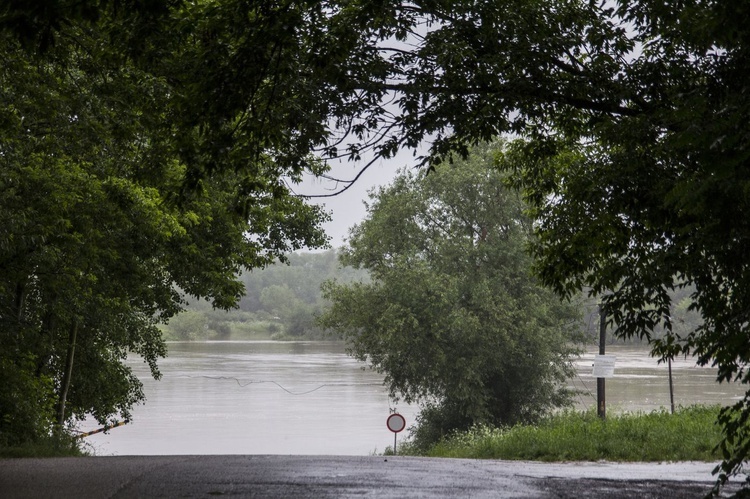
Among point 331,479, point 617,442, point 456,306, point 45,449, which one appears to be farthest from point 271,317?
point 331,479

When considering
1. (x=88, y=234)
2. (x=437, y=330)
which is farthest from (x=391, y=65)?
(x=437, y=330)

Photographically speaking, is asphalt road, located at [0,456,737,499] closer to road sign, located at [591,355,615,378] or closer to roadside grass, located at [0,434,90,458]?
roadside grass, located at [0,434,90,458]

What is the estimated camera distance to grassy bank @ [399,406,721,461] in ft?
47.7

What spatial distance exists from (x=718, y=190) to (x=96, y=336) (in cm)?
1646

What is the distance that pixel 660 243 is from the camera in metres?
8.69

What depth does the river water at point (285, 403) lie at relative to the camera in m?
31.5

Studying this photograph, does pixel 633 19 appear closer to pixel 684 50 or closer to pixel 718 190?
pixel 684 50

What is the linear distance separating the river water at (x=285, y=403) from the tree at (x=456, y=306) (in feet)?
9.78

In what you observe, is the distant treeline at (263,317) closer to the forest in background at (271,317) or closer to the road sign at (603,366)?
the forest in background at (271,317)

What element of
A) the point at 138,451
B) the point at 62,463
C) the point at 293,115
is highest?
the point at 293,115

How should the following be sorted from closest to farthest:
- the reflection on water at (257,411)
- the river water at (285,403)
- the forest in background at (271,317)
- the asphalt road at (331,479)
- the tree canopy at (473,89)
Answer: the tree canopy at (473,89)
the asphalt road at (331,479)
the reflection on water at (257,411)
the river water at (285,403)
the forest in background at (271,317)

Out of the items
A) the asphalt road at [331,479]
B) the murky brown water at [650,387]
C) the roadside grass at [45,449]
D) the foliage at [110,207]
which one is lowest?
the murky brown water at [650,387]

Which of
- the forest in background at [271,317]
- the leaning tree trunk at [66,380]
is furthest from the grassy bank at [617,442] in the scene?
the forest in background at [271,317]

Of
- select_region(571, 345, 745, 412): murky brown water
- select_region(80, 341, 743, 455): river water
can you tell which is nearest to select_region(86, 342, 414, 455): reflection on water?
select_region(80, 341, 743, 455): river water
